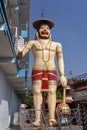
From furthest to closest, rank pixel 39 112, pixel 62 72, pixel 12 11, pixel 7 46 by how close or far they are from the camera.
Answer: pixel 12 11
pixel 62 72
pixel 39 112
pixel 7 46

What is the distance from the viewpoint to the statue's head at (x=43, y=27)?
276 inches

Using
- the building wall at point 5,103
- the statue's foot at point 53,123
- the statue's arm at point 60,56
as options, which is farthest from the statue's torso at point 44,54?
the statue's foot at point 53,123

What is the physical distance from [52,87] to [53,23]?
174 cm

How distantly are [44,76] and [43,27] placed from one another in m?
1.32

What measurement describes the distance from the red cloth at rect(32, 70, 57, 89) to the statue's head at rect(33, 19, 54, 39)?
977 millimetres

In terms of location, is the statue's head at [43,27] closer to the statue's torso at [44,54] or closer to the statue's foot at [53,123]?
the statue's torso at [44,54]

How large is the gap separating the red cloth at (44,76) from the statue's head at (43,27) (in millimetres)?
977

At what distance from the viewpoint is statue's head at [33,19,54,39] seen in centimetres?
701

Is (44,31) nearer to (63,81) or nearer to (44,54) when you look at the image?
(44,54)

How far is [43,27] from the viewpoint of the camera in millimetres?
7012

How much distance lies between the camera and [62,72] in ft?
22.5

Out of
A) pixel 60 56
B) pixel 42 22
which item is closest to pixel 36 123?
pixel 60 56

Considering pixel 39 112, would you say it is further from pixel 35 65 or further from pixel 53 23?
pixel 53 23

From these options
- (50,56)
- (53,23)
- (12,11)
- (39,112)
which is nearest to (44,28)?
(53,23)
